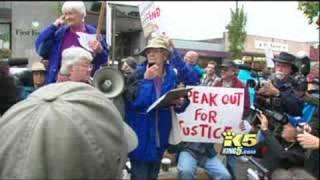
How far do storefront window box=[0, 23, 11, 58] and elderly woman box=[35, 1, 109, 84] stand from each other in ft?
0.80

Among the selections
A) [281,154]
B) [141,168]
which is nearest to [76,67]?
[141,168]

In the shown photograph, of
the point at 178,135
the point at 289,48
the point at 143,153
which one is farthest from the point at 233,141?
the point at 289,48

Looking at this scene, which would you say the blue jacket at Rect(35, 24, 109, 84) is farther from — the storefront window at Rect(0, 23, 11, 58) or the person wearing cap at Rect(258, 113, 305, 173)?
the person wearing cap at Rect(258, 113, 305, 173)

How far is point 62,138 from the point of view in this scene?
1.26 meters

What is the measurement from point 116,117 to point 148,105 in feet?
12.5

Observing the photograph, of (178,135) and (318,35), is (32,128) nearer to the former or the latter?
(178,135)

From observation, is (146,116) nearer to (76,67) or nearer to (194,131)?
(194,131)

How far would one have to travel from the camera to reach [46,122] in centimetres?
127

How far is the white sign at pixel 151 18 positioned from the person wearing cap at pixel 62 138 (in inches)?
176

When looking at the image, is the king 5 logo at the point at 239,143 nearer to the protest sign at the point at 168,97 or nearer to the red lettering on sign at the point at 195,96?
the red lettering on sign at the point at 195,96

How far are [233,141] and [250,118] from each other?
33cm

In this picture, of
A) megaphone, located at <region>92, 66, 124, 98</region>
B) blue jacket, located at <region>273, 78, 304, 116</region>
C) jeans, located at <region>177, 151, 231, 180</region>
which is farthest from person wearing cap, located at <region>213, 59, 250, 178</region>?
megaphone, located at <region>92, 66, 124, 98</region>

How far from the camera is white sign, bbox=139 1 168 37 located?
5801mm

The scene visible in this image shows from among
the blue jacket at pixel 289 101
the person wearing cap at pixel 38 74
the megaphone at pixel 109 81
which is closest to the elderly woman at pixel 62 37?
the megaphone at pixel 109 81
